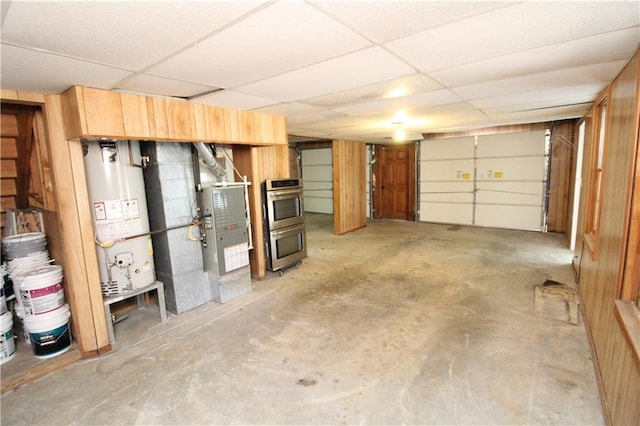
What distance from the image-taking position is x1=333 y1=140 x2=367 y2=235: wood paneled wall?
6.85m

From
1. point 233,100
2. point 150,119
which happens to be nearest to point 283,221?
point 233,100

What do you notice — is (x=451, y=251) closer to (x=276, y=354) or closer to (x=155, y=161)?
(x=276, y=354)

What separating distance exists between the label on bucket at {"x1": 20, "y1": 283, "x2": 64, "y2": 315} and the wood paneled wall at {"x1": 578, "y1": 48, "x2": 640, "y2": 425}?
12.7 feet

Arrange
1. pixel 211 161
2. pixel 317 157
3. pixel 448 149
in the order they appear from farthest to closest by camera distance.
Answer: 1. pixel 317 157
2. pixel 448 149
3. pixel 211 161

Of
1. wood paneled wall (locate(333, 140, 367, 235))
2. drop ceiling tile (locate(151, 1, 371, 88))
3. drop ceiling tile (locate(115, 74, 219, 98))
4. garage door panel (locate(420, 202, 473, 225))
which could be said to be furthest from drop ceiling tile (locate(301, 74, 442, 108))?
garage door panel (locate(420, 202, 473, 225))

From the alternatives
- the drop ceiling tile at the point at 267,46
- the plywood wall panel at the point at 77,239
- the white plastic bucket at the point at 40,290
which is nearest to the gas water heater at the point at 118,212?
the plywood wall panel at the point at 77,239

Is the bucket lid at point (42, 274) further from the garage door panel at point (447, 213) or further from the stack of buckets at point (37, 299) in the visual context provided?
the garage door panel at point (447, 213)

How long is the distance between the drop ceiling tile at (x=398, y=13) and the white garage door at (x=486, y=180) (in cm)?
649

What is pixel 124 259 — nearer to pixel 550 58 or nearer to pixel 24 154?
pixel 24 154

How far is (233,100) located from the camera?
2.93 metres

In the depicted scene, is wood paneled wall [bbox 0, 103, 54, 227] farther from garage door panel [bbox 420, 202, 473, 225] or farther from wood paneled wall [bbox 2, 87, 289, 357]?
garage door panel [bbox 420, 202, 473, 225]

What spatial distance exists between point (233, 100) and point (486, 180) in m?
6.39

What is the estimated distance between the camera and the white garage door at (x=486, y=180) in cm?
667

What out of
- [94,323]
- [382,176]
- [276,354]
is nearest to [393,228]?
[382,176]
